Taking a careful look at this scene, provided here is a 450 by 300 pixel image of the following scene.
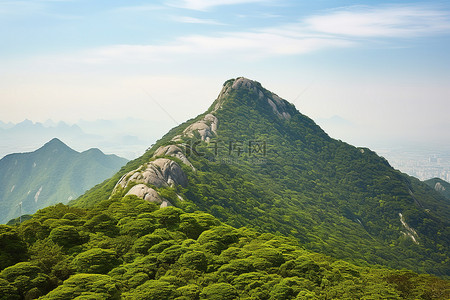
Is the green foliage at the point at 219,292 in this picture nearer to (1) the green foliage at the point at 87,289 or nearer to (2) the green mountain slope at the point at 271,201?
(1) the green foliage at the point at 87,289

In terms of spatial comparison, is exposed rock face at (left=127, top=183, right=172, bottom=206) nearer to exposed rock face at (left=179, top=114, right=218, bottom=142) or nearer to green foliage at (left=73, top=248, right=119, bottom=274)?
green foliage at (left=73, top=248, right=119, bottom=274)

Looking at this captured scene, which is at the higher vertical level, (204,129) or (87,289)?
(204,129)

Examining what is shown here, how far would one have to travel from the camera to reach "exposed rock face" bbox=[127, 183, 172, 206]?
7528 centimetres

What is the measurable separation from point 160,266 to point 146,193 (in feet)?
98.4

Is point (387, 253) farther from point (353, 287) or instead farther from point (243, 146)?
point (353, 287)

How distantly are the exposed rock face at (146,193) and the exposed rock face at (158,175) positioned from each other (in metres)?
4.35

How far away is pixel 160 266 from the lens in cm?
4828

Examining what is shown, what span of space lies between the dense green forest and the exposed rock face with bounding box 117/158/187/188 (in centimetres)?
2154

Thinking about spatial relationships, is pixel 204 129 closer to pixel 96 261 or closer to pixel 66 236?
pixel 66 236

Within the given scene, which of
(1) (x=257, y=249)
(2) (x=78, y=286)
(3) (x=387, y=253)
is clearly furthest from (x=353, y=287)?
(3) (x=387, y=253)

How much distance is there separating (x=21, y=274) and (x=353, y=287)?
40574 mm

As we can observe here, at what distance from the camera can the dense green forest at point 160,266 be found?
134ft

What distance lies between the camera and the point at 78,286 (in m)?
39.3

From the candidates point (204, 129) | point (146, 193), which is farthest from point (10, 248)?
point (204, 129)
